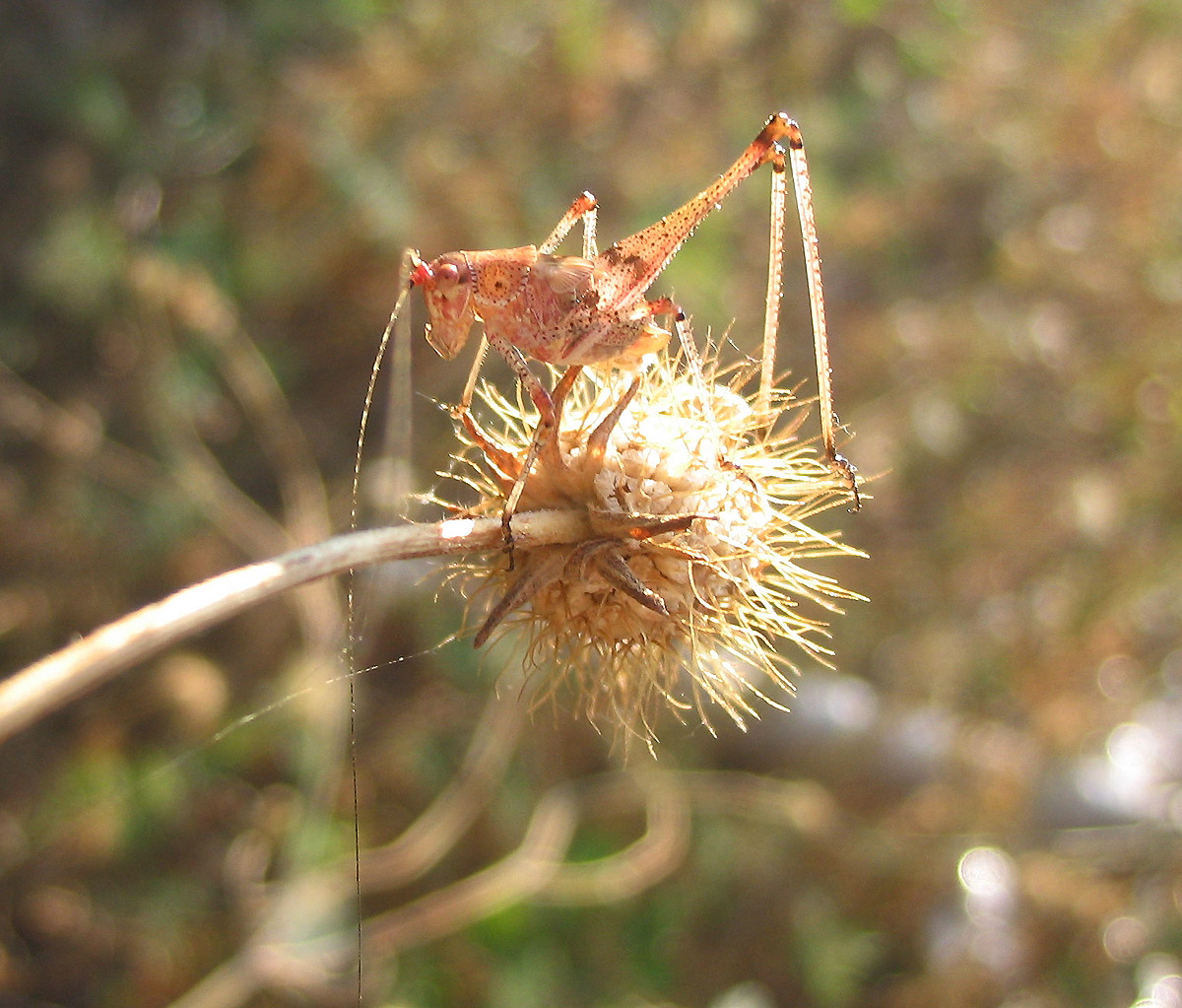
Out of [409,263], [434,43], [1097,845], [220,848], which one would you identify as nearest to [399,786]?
[220,848]

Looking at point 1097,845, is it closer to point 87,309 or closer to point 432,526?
point 432,526

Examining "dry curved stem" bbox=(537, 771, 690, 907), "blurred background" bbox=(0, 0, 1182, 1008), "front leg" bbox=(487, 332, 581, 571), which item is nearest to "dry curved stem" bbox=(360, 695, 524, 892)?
"blurred background" bbox=(0, 0, 1182, 1008)

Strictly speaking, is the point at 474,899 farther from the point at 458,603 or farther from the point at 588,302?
the point at 588,302

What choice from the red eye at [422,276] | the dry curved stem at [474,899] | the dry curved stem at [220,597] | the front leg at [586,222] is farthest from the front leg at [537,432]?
the dry curved stem at [474,899]

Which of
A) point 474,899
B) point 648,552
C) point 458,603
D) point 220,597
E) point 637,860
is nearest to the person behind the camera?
point 220,597

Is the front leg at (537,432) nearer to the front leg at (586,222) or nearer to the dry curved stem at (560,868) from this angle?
the front leg at (586,222)

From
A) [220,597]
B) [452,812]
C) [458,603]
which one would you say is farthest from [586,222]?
[452,812]

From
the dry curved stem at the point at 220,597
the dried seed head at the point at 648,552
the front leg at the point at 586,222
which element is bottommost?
the dry curved stem at the point at 220,597
